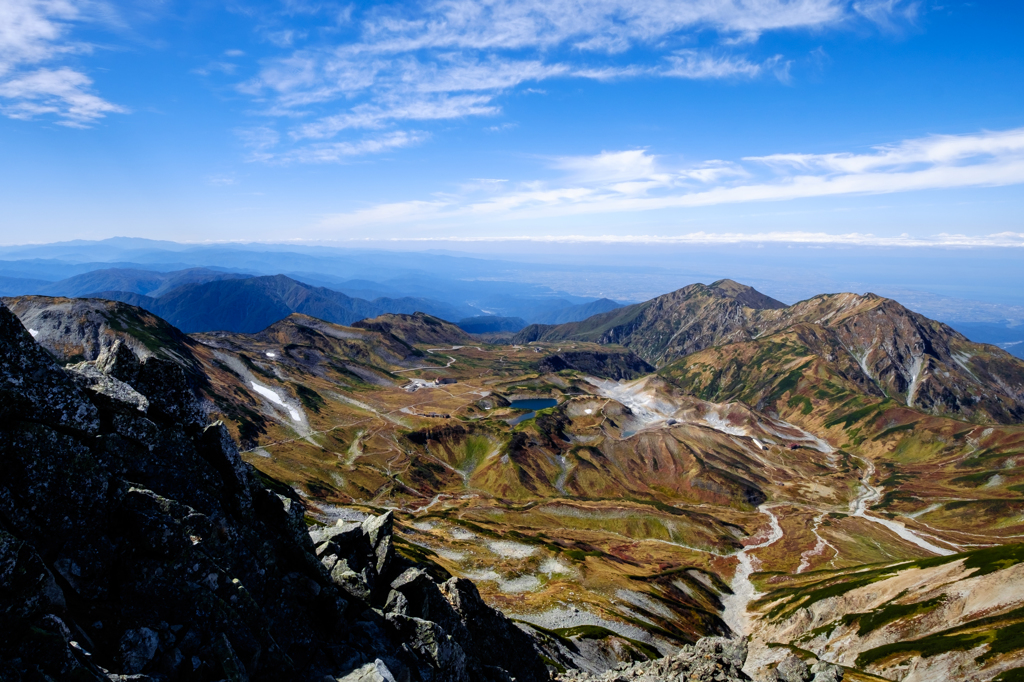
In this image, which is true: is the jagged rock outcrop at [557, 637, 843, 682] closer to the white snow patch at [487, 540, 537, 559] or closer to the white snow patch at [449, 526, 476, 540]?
the white snow patch at [487, 540, 537, 559]

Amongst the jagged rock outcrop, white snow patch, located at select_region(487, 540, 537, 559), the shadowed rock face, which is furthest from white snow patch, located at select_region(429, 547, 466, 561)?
the shadowed rock face

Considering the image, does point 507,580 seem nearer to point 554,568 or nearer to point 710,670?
point 554,568

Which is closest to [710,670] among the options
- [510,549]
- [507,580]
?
[507,580]

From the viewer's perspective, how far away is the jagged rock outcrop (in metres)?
53.9

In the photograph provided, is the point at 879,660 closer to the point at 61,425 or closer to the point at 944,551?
the point at 61,425

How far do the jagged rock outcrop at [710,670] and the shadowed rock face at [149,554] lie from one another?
31907 millimetres

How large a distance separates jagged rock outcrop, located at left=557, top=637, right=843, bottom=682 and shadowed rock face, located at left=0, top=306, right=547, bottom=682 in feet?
105

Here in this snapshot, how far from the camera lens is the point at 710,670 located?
55969 millimetres

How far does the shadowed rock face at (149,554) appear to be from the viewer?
17.1m

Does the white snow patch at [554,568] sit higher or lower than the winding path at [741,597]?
higher

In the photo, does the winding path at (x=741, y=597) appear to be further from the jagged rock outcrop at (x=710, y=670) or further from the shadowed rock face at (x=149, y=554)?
the shadowed rock face at (x=149, y=554)

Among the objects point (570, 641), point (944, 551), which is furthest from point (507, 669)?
point (944, 551)

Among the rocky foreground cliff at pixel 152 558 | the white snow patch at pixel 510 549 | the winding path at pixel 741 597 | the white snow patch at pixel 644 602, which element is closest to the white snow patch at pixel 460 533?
the white snow patch at pixel 510 549

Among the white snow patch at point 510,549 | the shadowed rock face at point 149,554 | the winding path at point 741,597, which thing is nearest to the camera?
the shadowed rock face at point 149,554
